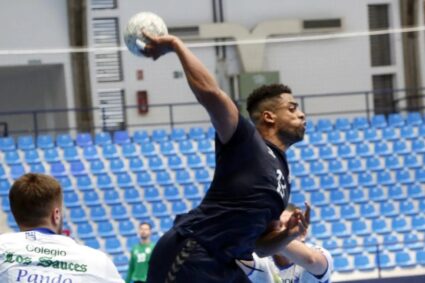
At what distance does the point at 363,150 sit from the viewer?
20688mm

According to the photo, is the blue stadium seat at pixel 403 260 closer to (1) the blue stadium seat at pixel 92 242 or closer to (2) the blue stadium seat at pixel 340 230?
(2) the blue stadium seat at pixel 340 230

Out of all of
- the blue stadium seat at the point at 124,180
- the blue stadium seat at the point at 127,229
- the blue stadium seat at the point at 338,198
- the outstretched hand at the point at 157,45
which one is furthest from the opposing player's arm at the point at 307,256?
the blue stadium seat at the point at 338,198

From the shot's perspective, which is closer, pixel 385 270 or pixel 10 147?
pixel 385 270

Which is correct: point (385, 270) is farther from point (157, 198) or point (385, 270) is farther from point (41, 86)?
point (41, 86)

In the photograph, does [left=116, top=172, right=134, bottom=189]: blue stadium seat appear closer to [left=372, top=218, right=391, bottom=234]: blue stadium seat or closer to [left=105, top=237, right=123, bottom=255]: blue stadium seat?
[left=105, top=237, right=123, bottom=255]: blue stadium seat

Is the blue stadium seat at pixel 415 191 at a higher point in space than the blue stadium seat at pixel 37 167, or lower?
lower

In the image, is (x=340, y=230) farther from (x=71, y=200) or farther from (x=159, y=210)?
(x=71, y=200)

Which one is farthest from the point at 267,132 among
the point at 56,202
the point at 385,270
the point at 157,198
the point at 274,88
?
the point at 157,198

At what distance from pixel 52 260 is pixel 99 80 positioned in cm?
2015

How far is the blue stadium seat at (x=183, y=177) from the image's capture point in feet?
63.9

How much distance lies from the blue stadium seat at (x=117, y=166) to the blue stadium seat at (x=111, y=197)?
0.53m

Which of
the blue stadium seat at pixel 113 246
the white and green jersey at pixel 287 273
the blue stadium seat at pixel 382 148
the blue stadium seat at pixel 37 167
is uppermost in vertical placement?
the white and green jersey at pixel 287 273

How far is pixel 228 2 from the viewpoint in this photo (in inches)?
993

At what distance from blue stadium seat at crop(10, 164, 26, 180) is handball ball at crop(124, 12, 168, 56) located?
47.5ft
